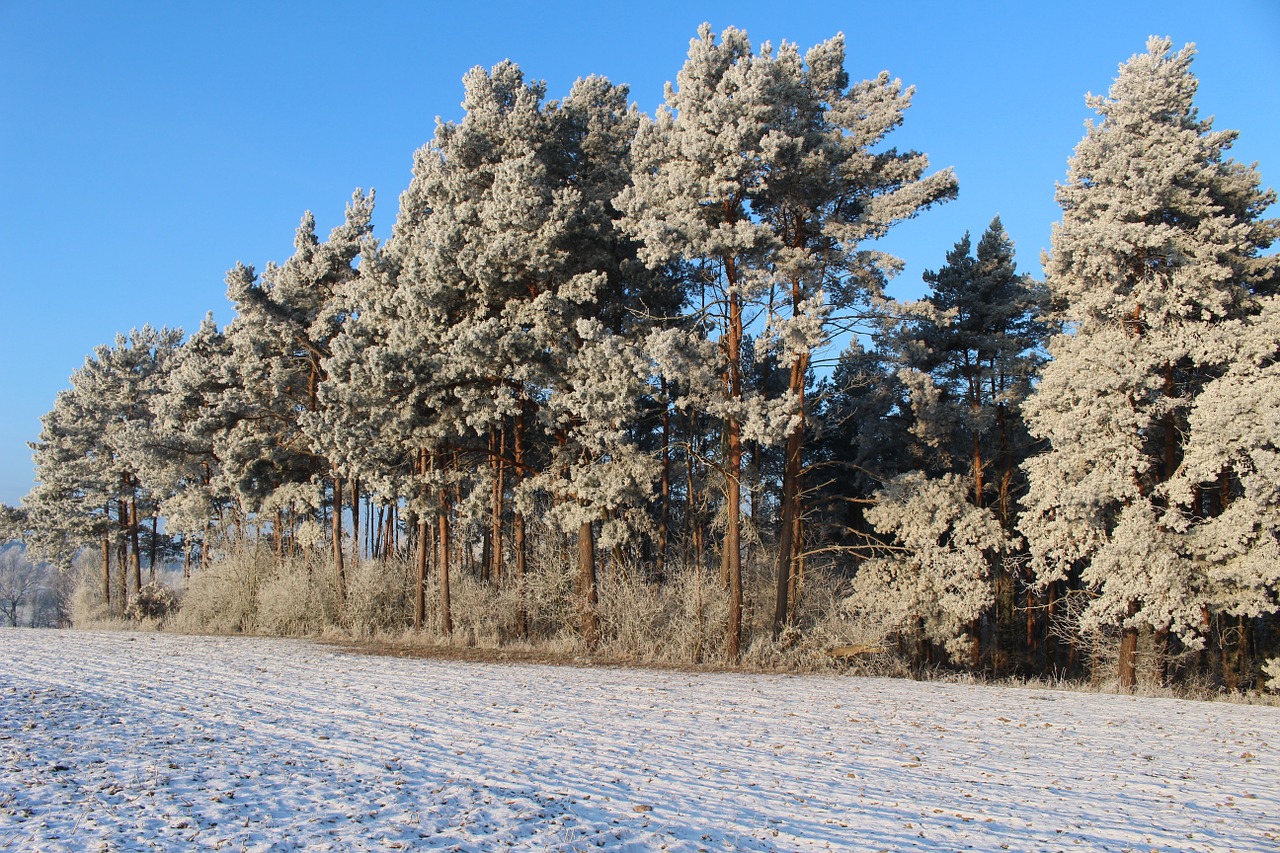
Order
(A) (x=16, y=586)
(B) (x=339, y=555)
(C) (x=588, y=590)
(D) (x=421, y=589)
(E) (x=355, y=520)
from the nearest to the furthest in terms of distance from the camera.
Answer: (C) (x=588, y=590), (D) (x=421, y=589), (B) (x=339, y=555), (E) (x=355, y=520), (A) (x=16, y=586)

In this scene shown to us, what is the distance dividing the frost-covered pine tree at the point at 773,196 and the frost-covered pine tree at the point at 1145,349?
4.36 metres

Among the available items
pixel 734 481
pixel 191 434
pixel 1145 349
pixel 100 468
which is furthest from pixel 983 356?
pixel 100 468

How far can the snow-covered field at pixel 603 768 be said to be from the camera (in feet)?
18.7

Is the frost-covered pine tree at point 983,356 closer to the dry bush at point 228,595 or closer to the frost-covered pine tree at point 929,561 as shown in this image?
the frost-covered pine tree at point 929,561

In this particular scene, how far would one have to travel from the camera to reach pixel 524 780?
22.8 ft

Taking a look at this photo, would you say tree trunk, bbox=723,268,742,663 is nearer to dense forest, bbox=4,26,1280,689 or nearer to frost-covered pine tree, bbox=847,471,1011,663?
dense forest, bbox=4,26,1280,689

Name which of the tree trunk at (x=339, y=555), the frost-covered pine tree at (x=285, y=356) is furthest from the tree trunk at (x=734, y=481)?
the frost-covered pine tree at (x=285, y=356)

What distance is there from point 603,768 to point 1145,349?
16.4m

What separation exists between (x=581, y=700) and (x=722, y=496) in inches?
454

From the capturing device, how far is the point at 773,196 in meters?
18.6

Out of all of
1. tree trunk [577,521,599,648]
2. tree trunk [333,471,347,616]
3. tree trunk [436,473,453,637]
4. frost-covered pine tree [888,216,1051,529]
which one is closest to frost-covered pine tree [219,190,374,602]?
tree trunk [333,471,347,616]

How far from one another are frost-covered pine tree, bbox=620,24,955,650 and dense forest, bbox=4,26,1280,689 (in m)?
0.09

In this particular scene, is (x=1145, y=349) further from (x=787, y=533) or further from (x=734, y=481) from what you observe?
(x=734, y=481)

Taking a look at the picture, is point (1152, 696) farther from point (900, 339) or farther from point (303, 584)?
point (303, 584)
